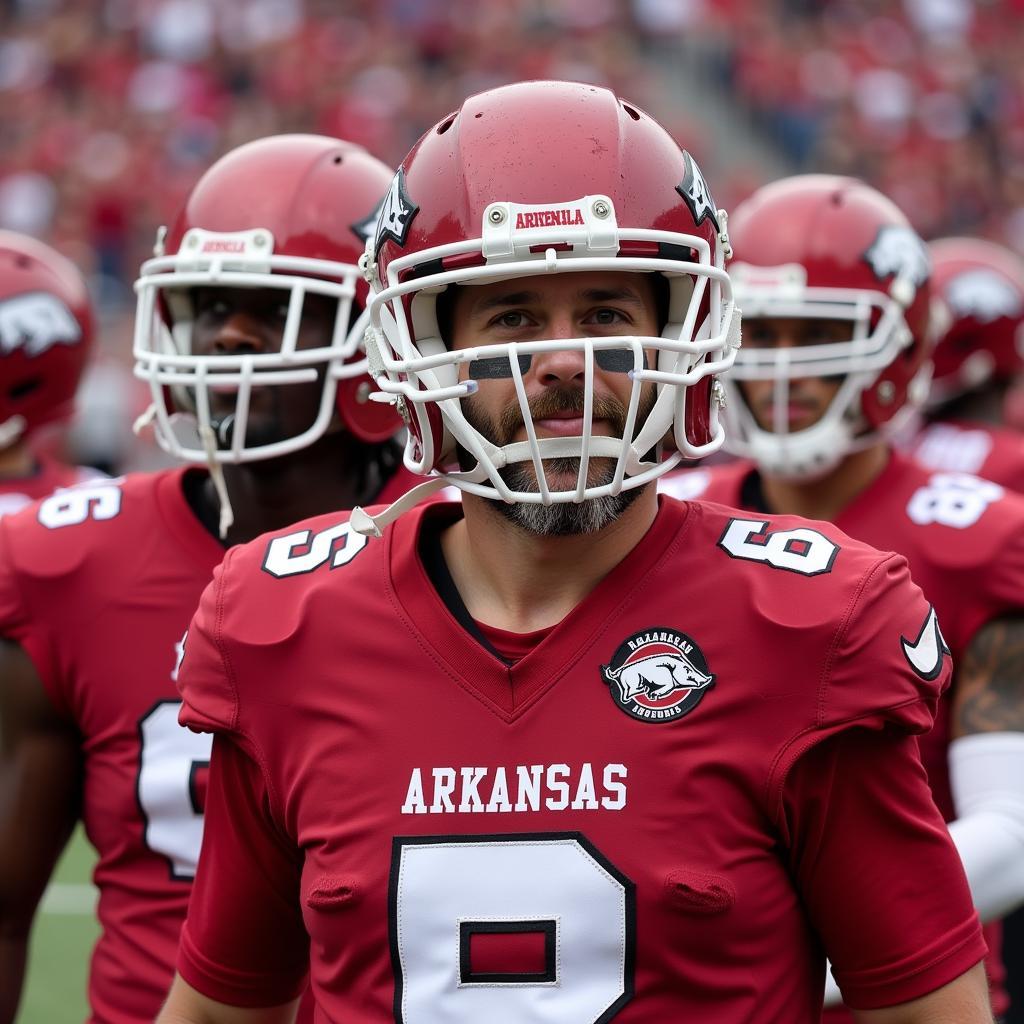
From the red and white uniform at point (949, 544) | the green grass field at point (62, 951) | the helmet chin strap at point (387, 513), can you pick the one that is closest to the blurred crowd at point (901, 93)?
the green grass field at point (62, 951)

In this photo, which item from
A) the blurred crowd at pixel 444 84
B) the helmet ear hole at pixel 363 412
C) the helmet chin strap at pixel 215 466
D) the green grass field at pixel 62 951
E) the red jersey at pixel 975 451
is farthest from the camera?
the blurred crowd at pixel 444 84

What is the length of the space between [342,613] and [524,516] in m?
0.24

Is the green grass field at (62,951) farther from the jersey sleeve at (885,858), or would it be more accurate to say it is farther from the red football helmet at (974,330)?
the jersey sleeve at (885,858)

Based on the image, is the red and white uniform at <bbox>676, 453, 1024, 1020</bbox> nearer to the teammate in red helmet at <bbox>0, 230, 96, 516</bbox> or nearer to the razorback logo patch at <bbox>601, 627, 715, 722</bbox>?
the razorback logo patch at <bbox>601, 627, 715, 722</bbox>

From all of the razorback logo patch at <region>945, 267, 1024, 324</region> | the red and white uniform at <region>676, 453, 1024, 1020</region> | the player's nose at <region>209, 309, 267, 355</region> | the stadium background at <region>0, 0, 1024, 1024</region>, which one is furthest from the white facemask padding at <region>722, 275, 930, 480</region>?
the stadium background at <region>0, 0, 1024, 1024</region>

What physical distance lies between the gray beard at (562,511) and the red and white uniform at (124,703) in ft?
2.97

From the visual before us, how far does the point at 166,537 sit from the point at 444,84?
11.3 meters

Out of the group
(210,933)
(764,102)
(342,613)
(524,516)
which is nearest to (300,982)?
(210,933)

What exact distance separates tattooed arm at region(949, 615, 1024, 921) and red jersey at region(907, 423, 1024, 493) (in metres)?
1.65

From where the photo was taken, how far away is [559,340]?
1.96 m

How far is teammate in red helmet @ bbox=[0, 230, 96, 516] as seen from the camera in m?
4.06

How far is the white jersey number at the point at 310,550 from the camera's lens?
7.00ft

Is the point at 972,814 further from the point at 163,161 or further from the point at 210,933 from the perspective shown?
the point at 163,161

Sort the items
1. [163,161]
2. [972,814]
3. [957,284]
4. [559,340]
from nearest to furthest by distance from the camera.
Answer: [559,340], [972,814], [957,284], [163,161]
